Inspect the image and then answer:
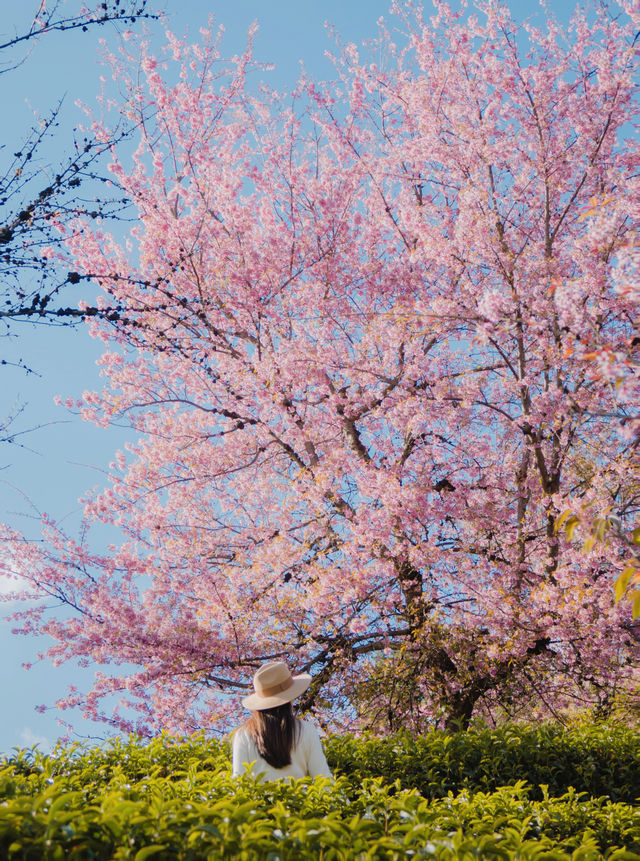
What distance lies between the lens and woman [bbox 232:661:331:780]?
4312mm

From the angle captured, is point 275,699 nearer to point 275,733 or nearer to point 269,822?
point 275,733

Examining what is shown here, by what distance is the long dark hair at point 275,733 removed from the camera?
4316 millimetres

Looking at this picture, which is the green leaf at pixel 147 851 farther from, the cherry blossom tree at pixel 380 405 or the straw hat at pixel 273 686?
the cherry blossom tree at pixel 380 405

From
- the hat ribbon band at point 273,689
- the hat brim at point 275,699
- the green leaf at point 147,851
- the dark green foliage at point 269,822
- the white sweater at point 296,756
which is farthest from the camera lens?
the hat ribbon band at point 273,689

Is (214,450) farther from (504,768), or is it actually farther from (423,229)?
(504,768)

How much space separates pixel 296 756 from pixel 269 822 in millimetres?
1914

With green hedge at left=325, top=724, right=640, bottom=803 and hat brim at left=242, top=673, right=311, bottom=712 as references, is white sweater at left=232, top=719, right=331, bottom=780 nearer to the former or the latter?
hat brim at left=242, top=673, right=311, bottom=712

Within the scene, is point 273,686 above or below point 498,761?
above

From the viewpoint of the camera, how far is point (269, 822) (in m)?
2.59

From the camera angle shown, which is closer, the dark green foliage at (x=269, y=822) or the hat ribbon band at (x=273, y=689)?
the dark green foliage at (x=269, y=822)

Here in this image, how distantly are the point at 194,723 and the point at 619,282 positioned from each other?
9.92 m

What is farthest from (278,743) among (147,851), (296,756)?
(147,851)

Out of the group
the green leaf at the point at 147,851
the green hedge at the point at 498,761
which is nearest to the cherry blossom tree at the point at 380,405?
the green hedge at the point at 498,761

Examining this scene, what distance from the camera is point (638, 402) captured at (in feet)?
21.7
